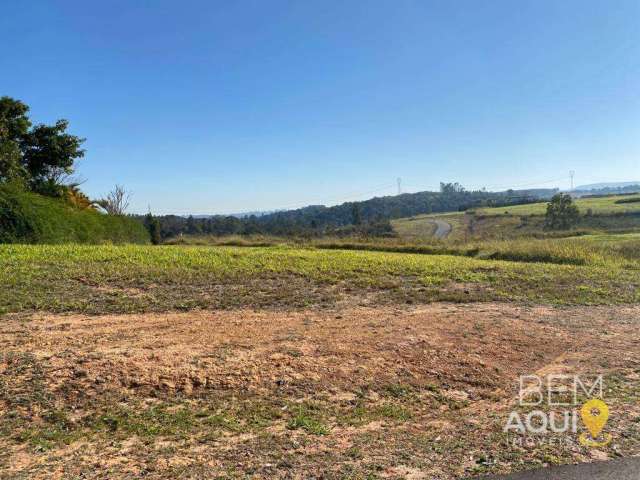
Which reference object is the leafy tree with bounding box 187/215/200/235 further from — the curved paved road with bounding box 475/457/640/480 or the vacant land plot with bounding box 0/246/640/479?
the curved paved road with bounding box 475/457/640/480

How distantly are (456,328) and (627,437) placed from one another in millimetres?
2663

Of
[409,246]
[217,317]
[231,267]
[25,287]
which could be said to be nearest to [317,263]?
[231,267]

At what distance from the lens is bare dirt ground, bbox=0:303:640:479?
2.88 m

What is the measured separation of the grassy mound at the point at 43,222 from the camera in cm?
1273

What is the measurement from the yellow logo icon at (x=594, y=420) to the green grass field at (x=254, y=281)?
403 centimetres

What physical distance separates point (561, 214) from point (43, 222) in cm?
4819

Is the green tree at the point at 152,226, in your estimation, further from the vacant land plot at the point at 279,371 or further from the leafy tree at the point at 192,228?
the vacant land plot at the point at 279,371

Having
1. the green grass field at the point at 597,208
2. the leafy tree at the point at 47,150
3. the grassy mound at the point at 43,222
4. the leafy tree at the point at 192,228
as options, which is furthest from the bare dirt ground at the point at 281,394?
the leafy tree at the point at 192,228

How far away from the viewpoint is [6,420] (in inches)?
128

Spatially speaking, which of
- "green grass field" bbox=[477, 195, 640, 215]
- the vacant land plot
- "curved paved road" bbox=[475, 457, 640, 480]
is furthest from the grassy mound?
"green grass field" bbox=[477, 195, 640, 215]

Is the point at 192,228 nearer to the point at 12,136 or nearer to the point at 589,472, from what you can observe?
the point at 12,136

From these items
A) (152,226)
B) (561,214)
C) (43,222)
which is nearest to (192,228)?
(152,226)

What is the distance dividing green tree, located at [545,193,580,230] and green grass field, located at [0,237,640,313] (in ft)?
126

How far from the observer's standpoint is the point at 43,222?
13.7m
